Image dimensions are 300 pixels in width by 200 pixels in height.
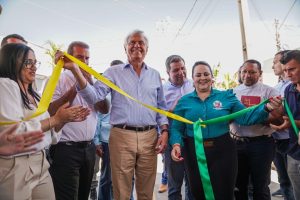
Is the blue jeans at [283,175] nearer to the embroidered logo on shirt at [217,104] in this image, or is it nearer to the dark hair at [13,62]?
the embroidered logo on shirt at [217,104]

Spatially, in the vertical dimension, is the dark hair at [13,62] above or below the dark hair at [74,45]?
below

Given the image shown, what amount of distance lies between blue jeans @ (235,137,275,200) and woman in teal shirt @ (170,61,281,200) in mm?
595

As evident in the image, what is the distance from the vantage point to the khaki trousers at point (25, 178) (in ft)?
5.50

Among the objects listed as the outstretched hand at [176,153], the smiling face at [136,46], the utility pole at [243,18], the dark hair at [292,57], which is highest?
the utility pole at [243,18]

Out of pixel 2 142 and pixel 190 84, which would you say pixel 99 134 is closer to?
pixel 190 84

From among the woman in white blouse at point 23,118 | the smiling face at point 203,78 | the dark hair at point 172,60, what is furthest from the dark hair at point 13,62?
the dark hair at point 172,60

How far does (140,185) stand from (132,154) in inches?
14.8

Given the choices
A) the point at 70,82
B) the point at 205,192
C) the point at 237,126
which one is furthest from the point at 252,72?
the point at 70,82

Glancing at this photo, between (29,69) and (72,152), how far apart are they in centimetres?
98

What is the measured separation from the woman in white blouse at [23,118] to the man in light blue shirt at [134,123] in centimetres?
55

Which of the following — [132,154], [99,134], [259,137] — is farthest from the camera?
[99,134]

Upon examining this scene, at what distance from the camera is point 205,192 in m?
2.56

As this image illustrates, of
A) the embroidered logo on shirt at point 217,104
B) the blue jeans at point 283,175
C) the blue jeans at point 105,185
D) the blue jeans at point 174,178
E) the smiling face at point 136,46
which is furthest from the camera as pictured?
the blue jeans at point 105,185

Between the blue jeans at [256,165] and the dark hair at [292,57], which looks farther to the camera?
the blue jeans at [256,165]
